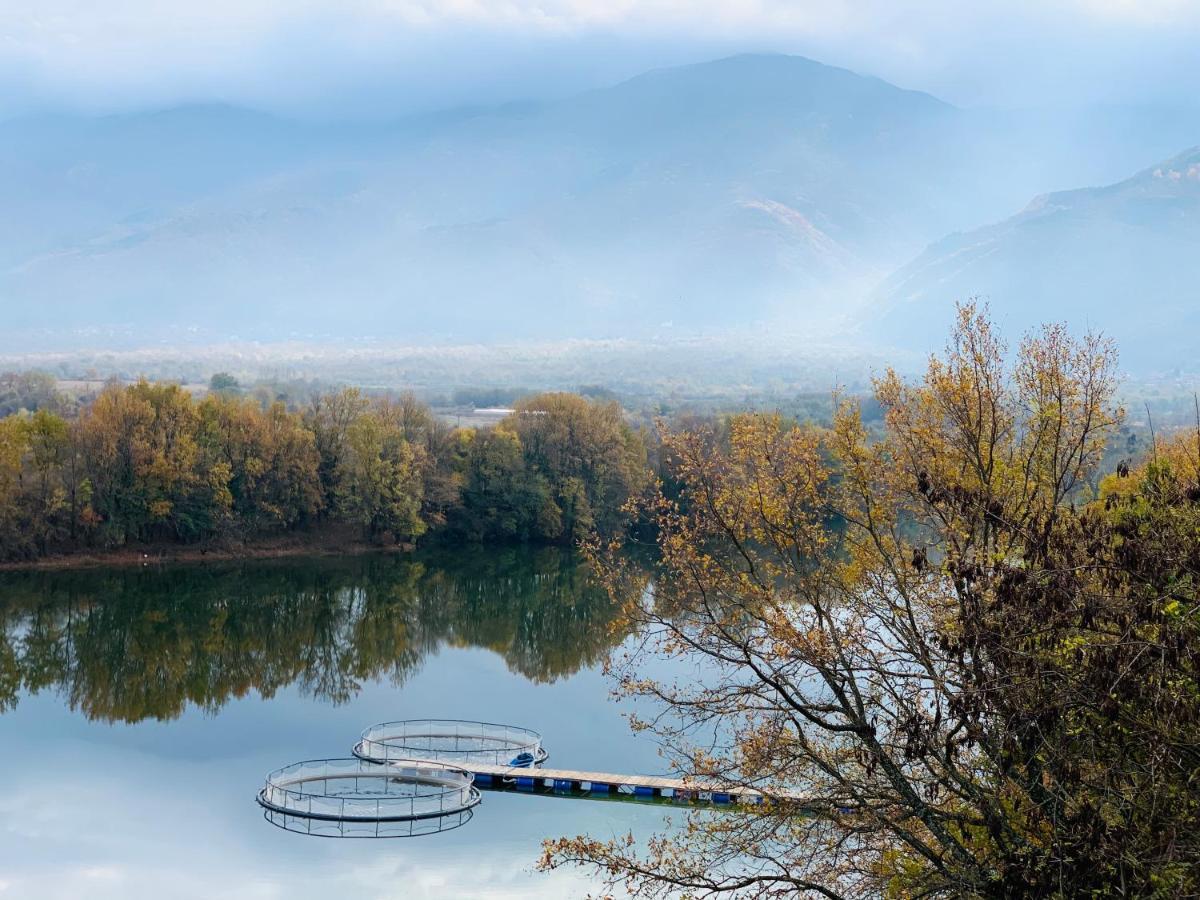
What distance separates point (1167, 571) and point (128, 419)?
186ft

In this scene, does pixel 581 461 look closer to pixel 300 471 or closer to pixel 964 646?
Result: pixel 300 471

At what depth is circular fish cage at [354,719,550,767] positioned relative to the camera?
32.7m

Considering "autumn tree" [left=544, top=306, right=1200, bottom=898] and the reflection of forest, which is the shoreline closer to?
the reflection of forest

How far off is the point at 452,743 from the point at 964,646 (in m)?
25.4

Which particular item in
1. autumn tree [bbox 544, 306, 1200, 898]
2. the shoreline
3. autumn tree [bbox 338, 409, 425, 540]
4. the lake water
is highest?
autumn tree [bbox 544, 306, 1200, 898]

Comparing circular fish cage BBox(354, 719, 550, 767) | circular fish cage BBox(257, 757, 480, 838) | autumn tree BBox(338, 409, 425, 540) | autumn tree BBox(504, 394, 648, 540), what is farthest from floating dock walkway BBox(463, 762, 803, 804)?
autumn tree BBox(504, 394, 648, 540)

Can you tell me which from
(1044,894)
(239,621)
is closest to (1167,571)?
(1044,894)

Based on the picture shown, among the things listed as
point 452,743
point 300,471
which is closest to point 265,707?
point 452,743

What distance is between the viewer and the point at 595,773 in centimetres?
3105

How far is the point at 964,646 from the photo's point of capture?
10.8 m

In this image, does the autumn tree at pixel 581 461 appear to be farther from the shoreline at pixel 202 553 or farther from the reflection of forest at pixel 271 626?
the shoreline at pixel 202 553

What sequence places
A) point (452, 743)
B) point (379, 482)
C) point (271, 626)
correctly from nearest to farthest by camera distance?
1. point (452, 743)
2. point (271, 626)
3. point (379, 482)

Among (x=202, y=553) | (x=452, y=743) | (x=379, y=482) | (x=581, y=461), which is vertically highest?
(x=581, y=461)

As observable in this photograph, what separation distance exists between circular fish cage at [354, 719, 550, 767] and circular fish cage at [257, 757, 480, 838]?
0.65 metres
